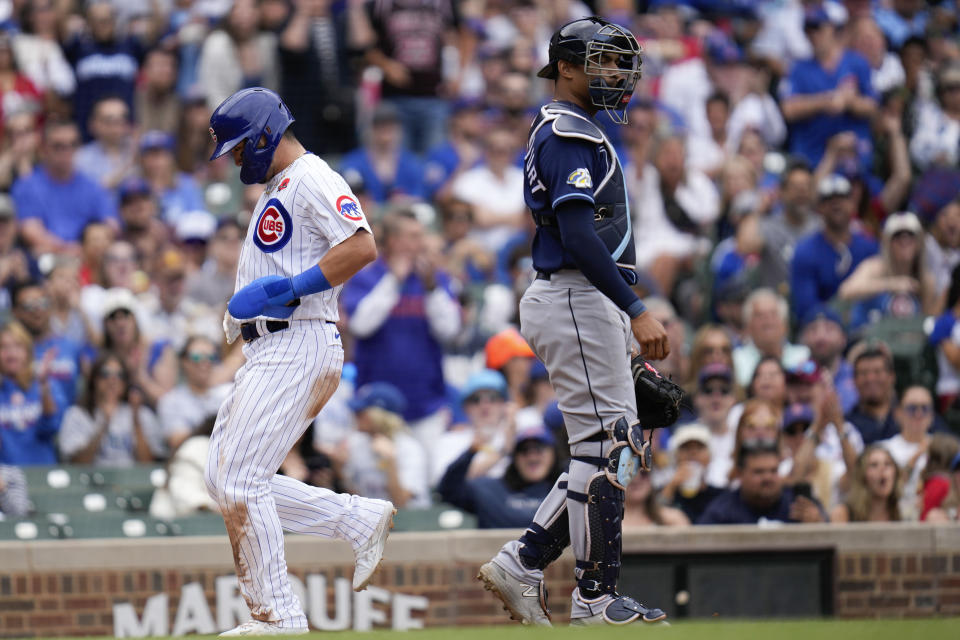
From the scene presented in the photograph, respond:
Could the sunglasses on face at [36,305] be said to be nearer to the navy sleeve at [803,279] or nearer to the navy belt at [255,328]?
the navy belt at [255,328]

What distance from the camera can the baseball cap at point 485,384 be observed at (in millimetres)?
9570

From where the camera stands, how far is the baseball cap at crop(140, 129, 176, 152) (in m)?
12.4

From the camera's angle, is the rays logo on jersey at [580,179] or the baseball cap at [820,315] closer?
the rays logo on jersey at [580,179]

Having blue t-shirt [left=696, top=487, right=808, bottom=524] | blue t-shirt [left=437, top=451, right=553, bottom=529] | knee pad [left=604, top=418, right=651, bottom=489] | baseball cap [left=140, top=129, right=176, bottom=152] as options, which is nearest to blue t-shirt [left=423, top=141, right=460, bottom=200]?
baseball cap [left=140, top=129, right=176, bottom=152]

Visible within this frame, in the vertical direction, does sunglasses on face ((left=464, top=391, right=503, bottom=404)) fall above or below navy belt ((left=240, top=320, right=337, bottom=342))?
below

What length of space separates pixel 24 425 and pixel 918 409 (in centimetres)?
554


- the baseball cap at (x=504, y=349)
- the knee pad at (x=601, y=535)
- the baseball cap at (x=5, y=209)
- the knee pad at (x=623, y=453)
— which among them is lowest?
the baseball cap at (x=504, y=349)

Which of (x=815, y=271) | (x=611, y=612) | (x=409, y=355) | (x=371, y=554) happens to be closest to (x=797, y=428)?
(x=409, y=355)

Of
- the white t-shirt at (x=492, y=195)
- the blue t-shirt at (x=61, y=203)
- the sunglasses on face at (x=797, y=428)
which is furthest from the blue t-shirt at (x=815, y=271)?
the blue t-shirt at (x=61, y=203)

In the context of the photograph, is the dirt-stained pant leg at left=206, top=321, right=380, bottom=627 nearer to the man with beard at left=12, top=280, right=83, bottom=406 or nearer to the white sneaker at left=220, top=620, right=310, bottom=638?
the white sneaker at left=220, top=620, right=310, bottom=638

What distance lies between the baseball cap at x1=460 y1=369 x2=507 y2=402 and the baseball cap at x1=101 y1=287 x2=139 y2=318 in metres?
2.30

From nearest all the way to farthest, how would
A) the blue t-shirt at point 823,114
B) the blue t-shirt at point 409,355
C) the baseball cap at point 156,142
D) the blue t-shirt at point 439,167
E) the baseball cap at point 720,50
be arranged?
the blue t-shirt at point 409,355 < the baseball cap at point 156,142 < the blue t-shirt at point 439,167 < the blue t-shirt at point 823,114 < the baseball cap at point 720,50

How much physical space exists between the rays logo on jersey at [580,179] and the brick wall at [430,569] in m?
3.05

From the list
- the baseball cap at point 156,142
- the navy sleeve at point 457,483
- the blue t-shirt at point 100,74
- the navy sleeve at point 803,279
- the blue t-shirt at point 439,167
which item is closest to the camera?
the navy sleeve at point 457,483
